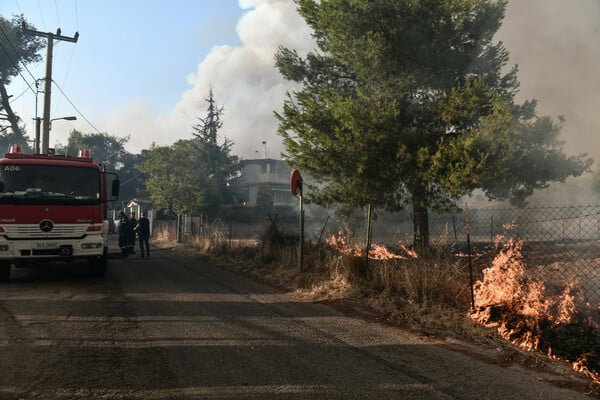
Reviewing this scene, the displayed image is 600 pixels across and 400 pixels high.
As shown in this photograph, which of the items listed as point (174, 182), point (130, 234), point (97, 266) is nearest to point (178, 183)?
point (174, 182)

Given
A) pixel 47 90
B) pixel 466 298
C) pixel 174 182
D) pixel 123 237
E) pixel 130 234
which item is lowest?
pixel 466 298

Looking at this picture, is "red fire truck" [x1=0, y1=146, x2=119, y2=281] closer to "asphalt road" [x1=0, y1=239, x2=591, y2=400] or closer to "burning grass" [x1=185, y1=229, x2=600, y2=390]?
"asphalt road" [x1=0, y1=239, x2=591, y2=400]

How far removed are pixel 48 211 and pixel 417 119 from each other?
902 cm

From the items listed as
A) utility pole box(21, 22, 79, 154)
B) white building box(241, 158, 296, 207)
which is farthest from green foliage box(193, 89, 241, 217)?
utility pole box(21, 22, 79, 154)

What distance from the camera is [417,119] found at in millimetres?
11305

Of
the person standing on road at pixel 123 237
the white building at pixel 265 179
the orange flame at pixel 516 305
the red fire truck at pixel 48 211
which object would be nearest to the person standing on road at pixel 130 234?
the person standing on road at pixel 123 237

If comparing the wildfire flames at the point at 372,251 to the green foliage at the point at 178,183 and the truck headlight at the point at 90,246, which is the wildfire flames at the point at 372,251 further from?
the green foliage at the point at 178,183

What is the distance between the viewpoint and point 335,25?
11.2 meters

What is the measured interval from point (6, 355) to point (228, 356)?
2133mm

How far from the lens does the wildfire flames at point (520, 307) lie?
15.8ft

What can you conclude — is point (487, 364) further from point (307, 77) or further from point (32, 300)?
point (307, 77)

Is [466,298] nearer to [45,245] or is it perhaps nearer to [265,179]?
[45,245]

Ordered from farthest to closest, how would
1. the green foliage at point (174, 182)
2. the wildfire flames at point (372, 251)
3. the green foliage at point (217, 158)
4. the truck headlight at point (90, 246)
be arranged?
the green foliage at point (217, 158) < the green foliage at point (174, 182) < the truck headlight at point (90, 246) < the wildfire flames at point (372, 251)

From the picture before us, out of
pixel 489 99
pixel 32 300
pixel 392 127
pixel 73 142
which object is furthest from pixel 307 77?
pixel 73 142
